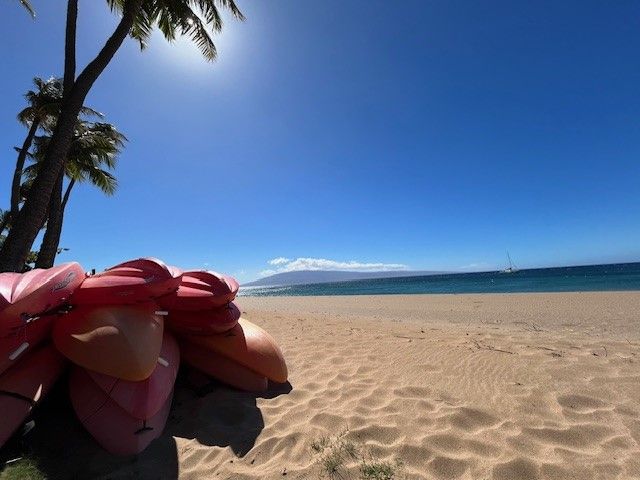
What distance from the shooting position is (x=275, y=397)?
3379 millimetres

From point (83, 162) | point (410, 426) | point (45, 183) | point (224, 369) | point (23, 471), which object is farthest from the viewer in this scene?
point (83, 162)

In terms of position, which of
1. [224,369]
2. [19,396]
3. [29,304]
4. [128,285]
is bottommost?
[224,369]

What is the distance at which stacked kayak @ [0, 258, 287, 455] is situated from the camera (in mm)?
2404

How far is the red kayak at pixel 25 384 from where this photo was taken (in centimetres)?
228

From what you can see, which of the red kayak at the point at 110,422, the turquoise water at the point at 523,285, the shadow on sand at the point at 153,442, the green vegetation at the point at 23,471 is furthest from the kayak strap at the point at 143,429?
the turquoise water at the point at 523,285

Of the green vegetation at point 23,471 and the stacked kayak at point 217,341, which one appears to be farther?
the stacked kayak at point 217,341

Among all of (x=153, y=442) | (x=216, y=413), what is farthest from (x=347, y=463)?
(x=153, y=442)

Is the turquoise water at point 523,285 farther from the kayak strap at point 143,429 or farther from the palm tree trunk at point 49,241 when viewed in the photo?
the palm tree trunk at point 49,241

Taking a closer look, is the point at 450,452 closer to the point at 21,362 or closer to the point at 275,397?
the point at 275,397

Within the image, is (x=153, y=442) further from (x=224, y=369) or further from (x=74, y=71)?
(x=74, y=71)

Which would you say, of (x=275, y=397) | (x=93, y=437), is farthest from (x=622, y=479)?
(x=93, y=437)

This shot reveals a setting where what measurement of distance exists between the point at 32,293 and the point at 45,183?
13.1 feet

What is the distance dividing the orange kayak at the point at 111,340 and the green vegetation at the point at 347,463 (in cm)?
151

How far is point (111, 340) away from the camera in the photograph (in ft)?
8.34
